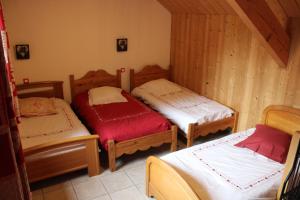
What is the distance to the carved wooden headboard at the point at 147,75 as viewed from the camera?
14.5 ft

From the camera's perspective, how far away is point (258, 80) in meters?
3.17

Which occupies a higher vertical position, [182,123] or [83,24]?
[83,24]

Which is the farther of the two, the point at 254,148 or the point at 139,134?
the point at 139,134

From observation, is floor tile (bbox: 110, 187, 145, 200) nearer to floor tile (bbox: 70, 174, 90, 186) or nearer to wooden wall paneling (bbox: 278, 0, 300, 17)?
floor tile (bbox: 70, 174, 90, 186)

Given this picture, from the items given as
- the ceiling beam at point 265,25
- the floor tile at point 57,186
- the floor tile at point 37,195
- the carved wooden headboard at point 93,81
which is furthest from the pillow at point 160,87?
the floor tile at point 37,195

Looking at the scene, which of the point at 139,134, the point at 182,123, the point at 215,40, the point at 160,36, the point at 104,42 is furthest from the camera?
the point at 160,36

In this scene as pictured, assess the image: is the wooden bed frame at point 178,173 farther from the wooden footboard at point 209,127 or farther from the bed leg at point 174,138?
the bed leg at point 174,138

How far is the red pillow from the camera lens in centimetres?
242

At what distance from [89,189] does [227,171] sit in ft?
4.69

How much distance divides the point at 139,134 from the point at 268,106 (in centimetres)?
157

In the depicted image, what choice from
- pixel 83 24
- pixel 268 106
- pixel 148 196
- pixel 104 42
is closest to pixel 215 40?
pixel 268 106

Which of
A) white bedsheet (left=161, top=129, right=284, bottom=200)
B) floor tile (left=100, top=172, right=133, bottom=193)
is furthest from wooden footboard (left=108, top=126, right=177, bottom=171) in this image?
white bedsheet (left=161, top=129, right=284, bottom=200)

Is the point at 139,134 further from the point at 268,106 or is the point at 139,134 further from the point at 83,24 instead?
the point at 83,24

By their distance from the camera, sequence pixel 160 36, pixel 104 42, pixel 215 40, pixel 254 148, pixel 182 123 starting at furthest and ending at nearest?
pixel 160 36 < pixel 104 42 < pixel 215 40 < pixel 182 123 < pixel 254 148
